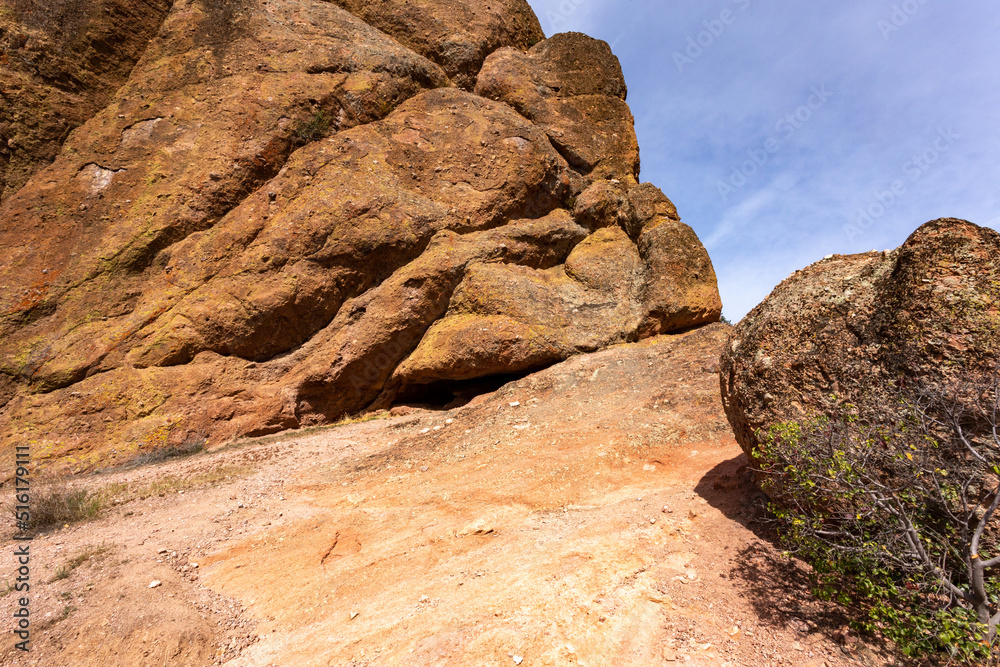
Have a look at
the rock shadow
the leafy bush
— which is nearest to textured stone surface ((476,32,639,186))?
the rock shadow

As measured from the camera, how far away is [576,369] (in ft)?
36.8

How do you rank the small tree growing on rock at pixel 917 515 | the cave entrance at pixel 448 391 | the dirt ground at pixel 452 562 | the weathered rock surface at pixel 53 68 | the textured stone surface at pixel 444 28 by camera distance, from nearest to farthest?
the small tree growing on rock at pixel 917 515, the dirt ground at pixel 452 562, the weathered rock surface at pixel 53 68, the cave entrance at pixel 448 391, the textured stone surface at pixel 444 28

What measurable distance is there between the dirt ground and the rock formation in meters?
3.20

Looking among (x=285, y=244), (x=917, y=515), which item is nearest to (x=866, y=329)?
(x=917, y=515)

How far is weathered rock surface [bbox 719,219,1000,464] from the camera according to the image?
3.36 meters

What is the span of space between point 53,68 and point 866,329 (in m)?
18.6

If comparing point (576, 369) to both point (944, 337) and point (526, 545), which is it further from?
point (944, 337)

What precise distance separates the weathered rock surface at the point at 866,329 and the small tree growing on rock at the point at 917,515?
0.83 feet

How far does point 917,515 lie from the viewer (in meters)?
3.15

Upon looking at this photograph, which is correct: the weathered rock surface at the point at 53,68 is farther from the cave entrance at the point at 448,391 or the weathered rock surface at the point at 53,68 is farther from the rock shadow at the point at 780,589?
→ the rock shadow at the point at 780,589

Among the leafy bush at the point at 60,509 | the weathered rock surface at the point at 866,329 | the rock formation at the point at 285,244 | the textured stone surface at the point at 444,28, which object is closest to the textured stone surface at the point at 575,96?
the textured stone surface at the point at 444,28

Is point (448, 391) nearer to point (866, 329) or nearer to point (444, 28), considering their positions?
point (866, 329)

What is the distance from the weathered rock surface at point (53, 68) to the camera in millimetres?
11883

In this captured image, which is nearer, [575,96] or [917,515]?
[917,515]
